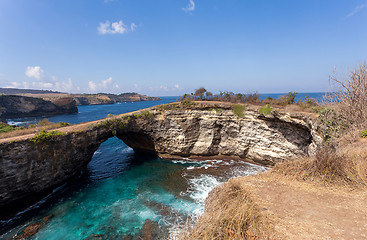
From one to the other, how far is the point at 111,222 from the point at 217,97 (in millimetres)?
23694

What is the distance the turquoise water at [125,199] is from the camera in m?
10.9

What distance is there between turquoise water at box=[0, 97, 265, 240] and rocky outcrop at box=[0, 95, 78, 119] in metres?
73.3

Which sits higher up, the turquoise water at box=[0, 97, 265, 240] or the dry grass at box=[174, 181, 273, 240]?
the dry grass at box=[174, 181, 273, 240]

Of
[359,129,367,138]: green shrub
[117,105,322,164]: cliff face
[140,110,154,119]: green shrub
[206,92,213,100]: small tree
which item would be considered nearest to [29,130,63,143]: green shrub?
[117,105,322,164]: cliff face

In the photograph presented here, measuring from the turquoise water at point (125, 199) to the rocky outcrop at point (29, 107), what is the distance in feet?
240

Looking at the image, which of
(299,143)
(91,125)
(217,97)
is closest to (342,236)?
(299,143)

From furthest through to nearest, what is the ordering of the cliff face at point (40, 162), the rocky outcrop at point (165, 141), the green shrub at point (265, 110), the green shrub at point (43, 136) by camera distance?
the green shrub at point (265, 110) < the green shrub at point (43, 136) < the rocky outcrop at point (165, 141) < the cliff face at point (40, 162)

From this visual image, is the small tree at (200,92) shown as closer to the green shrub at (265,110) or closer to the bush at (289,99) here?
the green shrub at (265,110)

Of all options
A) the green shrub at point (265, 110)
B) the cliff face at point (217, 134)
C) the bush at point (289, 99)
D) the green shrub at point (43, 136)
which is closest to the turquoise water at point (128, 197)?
the cliff face at point (217, 134)

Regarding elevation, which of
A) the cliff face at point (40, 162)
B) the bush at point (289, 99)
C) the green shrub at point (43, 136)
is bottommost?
the cliff face at point (40, 162)

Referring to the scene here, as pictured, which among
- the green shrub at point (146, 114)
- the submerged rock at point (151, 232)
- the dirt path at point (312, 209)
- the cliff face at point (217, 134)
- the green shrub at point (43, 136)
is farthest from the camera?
the green shrub at point (146, 114)

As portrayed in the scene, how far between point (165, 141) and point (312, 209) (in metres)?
18.7

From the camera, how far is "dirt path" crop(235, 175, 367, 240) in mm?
4703

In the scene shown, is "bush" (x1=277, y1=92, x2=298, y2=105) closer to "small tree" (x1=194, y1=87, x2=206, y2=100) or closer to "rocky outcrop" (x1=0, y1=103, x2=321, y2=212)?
"rocky outcrop" (x1=0, y1=103, x2=321, y2=212)
